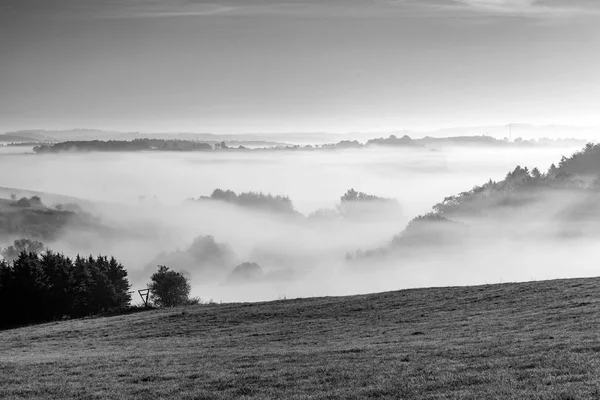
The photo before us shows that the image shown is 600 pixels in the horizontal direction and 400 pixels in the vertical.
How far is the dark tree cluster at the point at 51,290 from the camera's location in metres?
83.5

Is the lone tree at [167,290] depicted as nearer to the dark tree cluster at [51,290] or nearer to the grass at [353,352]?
the dark tree cluster at [51,290]

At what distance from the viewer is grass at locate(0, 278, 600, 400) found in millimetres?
21609

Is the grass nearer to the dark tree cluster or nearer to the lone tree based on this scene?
the dark tree cluster

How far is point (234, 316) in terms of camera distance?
5844cm

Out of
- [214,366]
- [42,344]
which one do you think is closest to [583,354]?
[214,366]

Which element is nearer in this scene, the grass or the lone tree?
the grass

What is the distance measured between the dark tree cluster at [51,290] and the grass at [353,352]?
86.8 ft

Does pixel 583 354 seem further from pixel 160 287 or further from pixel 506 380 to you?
pixel 160 287

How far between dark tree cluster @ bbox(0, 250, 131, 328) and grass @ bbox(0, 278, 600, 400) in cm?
2645

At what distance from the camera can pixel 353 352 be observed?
31000 millimetres

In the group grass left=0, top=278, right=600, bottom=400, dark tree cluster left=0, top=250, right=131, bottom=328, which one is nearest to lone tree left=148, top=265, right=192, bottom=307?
dark tree cluster left=0, top=250, right=131, bottom=328

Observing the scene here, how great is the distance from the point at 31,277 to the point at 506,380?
80314 mm

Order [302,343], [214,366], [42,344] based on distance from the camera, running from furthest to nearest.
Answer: [42,344] < [302,343] < [214,366]

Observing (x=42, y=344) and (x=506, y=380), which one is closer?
(x=506, y=380)
